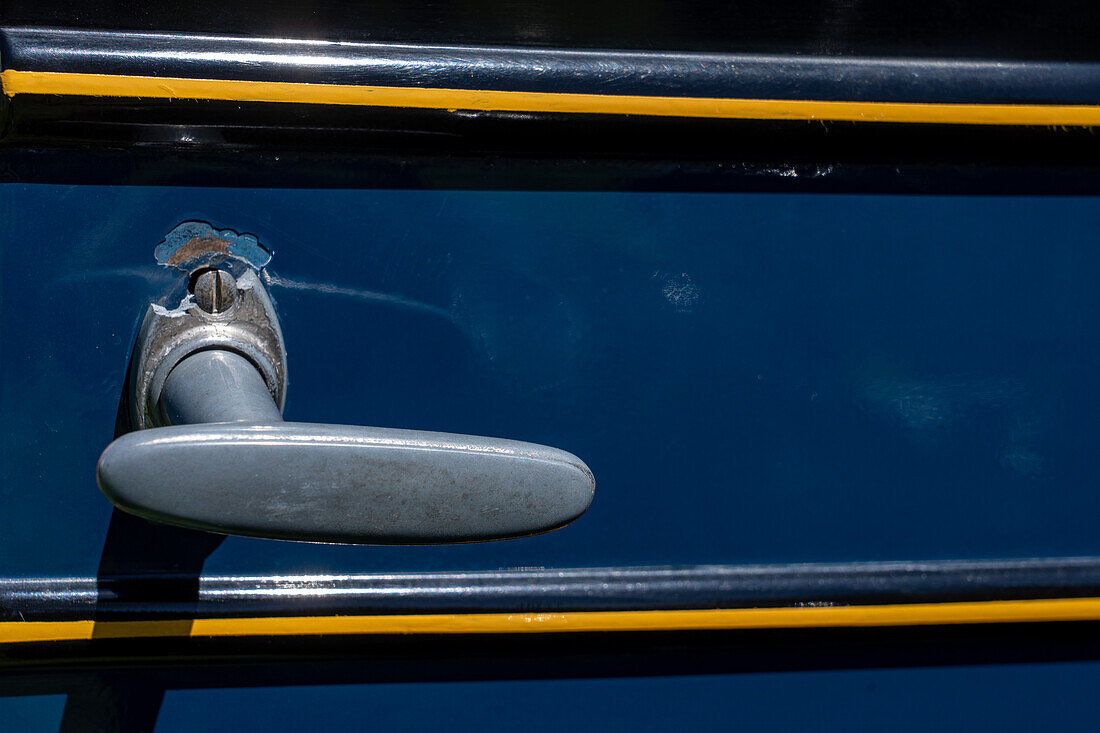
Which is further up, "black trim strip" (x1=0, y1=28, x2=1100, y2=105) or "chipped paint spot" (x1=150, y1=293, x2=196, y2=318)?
"black trim strip" (x1=0, y1=28, x2=1100, y2=105)

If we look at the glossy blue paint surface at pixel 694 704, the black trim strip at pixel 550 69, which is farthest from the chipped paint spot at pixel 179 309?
the glossy blue paint surface at pixel 694 704

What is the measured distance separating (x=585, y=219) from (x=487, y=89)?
0.39ft

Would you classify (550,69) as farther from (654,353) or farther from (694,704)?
(694,704)

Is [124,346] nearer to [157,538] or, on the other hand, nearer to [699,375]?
[157,538]

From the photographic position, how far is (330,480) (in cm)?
54

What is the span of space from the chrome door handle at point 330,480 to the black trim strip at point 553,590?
173 millimetres

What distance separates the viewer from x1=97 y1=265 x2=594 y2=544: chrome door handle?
1.72 feet

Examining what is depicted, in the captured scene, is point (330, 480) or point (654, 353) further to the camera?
point (654, 353)

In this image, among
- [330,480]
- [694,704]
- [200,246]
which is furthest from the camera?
[694,704]

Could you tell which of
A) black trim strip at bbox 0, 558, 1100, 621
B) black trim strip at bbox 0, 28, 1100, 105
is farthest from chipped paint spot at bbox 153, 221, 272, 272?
black trim strip at bbox 0, 558, 1100, 621

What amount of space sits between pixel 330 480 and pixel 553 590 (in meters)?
0.27

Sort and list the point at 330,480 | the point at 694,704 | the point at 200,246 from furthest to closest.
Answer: the point at 694,704 → the point at 200,246 → the point at 330,480

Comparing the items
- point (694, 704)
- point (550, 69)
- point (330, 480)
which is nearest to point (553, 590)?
point (694, 704)

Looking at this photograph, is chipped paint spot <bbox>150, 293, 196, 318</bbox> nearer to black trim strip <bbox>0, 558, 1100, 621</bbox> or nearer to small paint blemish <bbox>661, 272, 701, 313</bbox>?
black trim strip <bbox>0, 558, 1100, 621</bbox>
